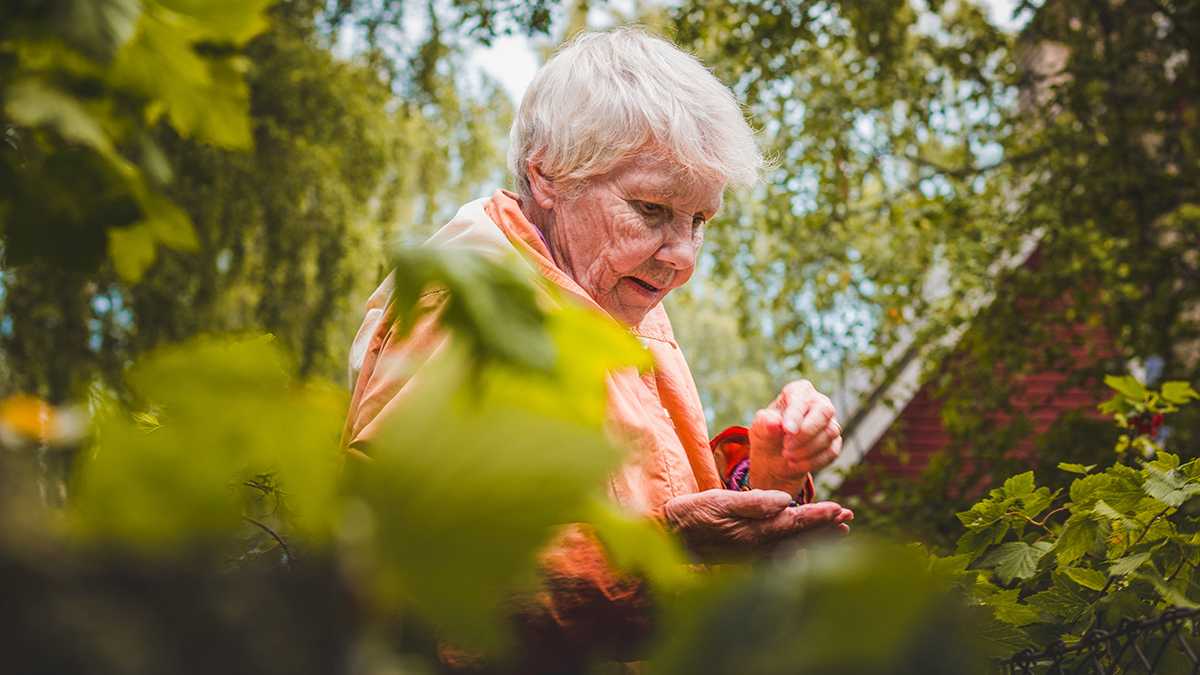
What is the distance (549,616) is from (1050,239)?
7.26m

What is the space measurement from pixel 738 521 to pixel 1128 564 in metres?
0.50

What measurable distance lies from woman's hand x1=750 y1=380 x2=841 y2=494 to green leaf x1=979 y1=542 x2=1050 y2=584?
44cm

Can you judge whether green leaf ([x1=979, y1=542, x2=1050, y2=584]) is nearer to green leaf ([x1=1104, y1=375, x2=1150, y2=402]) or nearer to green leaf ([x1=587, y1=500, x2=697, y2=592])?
green leaf ([x1=587, y1=500, x2=697, y2=592])

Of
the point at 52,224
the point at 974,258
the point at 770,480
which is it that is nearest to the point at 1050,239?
the point at 974,258

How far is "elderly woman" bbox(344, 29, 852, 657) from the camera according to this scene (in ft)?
6.50

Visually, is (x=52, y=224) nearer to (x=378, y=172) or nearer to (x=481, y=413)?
(x=481, y=413)

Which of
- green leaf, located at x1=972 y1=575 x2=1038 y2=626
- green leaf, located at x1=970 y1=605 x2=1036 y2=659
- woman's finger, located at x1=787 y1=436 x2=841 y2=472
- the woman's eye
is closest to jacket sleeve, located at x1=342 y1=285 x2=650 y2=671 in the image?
green leaf, located at x1=970 y1=605 x2=1036 y2=659

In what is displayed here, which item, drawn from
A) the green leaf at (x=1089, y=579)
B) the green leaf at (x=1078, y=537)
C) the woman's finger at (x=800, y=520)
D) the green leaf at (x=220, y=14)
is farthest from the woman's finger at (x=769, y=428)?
the green leaf at (x=220, y=14)

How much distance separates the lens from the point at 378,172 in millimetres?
14719

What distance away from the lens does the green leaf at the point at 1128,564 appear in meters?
1.46

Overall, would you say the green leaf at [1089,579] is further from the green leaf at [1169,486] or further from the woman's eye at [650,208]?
the woman's eye at [650,208]

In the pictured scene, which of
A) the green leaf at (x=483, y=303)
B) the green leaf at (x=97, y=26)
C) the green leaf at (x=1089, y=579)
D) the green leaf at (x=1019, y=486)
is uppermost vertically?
the green leaf at (x=97, y=26)

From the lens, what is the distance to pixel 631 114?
89.7 inches

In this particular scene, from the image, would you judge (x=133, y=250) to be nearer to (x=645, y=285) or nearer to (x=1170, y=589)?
(x=1170, y=589)
